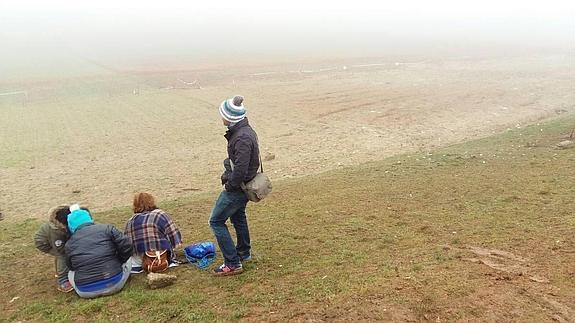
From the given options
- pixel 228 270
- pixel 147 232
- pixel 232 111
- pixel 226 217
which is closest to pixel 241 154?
pixel 232 111

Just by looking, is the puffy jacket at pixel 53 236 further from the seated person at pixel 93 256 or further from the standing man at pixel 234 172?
the standing man at pixel 234 172

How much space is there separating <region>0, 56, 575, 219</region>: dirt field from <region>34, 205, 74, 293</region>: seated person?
513cm

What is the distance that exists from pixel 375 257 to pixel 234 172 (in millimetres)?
1978

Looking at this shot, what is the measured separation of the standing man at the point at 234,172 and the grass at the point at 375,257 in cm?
29

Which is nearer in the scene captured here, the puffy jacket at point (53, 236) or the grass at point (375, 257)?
the grass at point (375, 257)

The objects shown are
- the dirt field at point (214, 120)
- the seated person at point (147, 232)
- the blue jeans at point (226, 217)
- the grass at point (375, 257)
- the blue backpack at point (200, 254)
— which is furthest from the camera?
the dirt field at point (214, 120)

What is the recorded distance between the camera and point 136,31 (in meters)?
75.5

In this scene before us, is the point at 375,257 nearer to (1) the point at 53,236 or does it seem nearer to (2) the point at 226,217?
(2) the point at 226,217

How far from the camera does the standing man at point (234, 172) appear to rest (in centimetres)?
548

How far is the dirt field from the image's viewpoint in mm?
13047

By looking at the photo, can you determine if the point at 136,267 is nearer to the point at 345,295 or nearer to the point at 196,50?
the point at 345,295

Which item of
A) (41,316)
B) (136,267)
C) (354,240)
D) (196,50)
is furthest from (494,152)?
(196,50)

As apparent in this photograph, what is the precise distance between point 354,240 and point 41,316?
3.77 m

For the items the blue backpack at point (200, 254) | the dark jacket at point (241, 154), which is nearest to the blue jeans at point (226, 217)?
the dark jacket at point (241, 154)
